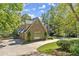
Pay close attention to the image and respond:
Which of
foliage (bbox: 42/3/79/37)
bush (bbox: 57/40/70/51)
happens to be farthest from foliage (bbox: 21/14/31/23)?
bush (bbox: 57/40/70/51)

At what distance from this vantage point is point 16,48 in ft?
12.4

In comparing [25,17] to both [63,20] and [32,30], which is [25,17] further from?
[63,20]

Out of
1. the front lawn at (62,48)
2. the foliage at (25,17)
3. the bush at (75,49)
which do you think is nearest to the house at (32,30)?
the foliage at (25,17)

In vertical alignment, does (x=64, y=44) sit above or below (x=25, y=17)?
below

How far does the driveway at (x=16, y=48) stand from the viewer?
374 cm

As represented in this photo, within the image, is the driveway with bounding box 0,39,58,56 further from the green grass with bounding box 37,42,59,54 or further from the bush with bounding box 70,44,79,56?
the bush with bounding box 70,44,79,56

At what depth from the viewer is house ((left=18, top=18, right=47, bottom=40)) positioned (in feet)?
12.4

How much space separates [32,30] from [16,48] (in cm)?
34

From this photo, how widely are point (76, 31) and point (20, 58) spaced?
88 centimetres

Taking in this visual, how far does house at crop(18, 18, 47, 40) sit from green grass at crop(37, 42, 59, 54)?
133 millimetres

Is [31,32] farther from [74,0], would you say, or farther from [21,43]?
[74,0]

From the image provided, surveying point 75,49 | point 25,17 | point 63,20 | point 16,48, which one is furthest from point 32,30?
point 75,49

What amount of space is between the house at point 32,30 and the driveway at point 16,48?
10cm

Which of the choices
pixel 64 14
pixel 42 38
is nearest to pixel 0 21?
pixel 42 38
